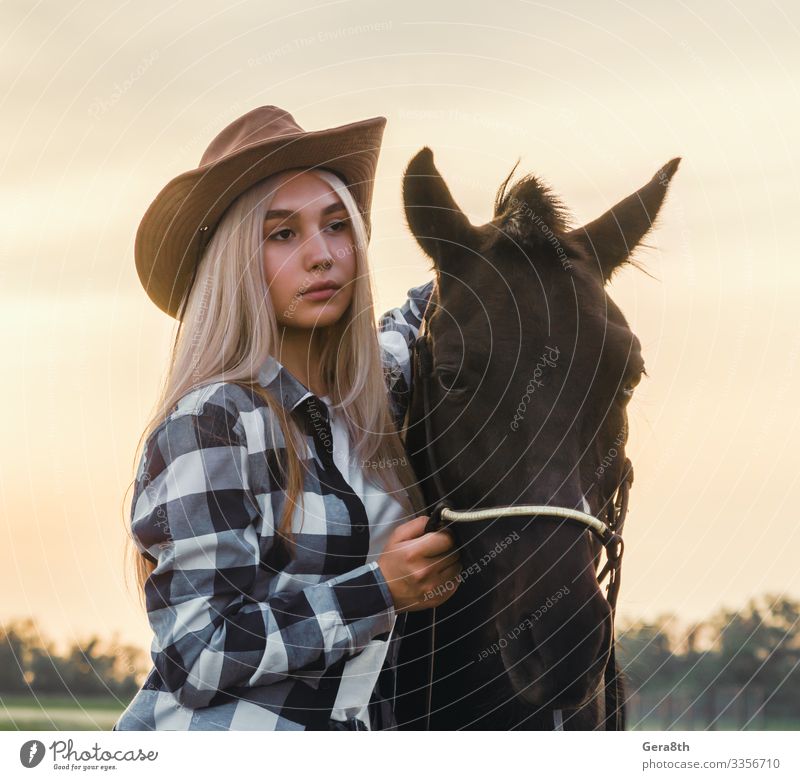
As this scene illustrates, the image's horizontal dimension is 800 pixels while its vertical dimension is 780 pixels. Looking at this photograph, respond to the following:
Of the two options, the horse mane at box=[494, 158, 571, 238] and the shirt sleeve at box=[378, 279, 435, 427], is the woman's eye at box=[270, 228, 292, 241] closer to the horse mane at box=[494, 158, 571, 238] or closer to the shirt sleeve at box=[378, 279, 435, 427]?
the shirt sleeve at box=[378, 279, 435, 427]

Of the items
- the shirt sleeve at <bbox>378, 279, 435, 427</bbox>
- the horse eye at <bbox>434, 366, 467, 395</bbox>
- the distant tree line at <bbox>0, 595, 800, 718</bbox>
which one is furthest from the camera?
the distant tree line at <bbox>0, 595, 800, 718</bbox>

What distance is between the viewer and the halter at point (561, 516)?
145 cm

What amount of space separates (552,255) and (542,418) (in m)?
0.32

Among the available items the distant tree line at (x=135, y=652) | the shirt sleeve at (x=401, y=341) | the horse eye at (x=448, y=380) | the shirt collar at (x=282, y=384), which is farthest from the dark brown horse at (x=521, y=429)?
the distant tree line at (x=135, y=652)

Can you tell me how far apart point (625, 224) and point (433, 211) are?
1.23 ft

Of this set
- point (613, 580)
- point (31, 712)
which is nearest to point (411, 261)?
point (613, 580)

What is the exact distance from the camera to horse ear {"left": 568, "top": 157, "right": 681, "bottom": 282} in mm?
1728

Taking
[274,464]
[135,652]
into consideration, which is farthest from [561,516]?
[135,652]

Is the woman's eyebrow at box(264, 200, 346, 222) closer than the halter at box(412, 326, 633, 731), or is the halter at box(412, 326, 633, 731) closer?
the halter at box(412, 326, 633, 731)

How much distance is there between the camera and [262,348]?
1.59 m

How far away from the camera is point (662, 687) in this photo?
6645 millimetres

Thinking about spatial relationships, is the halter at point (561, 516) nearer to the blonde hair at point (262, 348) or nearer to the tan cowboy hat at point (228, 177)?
the blonde hair at point (262, 348)

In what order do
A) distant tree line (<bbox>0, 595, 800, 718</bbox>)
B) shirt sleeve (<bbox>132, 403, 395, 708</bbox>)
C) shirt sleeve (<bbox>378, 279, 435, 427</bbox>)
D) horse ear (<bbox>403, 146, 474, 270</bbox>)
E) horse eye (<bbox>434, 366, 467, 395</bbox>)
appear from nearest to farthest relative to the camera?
shirt sleeve (<bbox>132, 403, 395, 708</bbox>) < horse eye (<bbox>434, 366, 467, 395</bbox>) < horse ear (<bbox>403, 146, 474, 270</bbox>) < shirt sleeve (<bbox>378, 279, 435, 427</bbox>) < distant tree line (<bbox>0, 595, 800, 718</bbox>)
